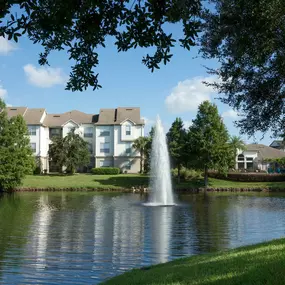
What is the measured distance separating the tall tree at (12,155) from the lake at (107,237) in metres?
19.5

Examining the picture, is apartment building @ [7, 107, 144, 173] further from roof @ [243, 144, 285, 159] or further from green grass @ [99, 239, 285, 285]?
green grass @ [99, 239, 285, 285]

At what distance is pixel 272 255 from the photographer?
8477 mm

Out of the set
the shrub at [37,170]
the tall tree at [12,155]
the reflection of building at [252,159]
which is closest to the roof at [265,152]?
the reflection of building at [252,159]

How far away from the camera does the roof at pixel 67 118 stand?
246ft

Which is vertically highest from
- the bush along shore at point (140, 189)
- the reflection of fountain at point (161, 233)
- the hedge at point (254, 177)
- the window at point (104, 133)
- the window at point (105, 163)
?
the window at point (104, 133)

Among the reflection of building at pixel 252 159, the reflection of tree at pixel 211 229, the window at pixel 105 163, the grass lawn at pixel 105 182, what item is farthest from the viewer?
the reflection of building at pixel 252 159

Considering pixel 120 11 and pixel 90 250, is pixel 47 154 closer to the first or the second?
pixel 90 250

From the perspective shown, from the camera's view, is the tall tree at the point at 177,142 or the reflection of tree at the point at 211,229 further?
the tall tree at the point at 177,142

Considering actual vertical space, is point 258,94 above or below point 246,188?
above

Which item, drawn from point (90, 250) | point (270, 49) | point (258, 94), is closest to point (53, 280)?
point (90, 250)

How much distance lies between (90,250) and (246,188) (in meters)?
42.5

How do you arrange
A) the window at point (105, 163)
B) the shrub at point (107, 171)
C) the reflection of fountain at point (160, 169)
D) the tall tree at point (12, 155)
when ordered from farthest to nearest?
the window at point (105, 163), the shrub at point (107, 171), the tall tree at point (12, 155), the reflection of fountain at point (160, 169)

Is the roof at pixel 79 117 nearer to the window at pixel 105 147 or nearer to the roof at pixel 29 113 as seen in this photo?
the roof at pixel 29 113

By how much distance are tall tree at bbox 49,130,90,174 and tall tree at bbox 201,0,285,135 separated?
55.5 m
